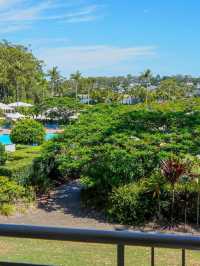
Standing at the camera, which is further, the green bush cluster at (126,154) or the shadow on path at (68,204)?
the shadow on path at (68,204)

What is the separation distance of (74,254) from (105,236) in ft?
0.89

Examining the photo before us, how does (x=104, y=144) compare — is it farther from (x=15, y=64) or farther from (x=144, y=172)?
(x=15, y=64)

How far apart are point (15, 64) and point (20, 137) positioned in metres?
21.1

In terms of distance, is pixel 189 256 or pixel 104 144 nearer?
pixel 189 256

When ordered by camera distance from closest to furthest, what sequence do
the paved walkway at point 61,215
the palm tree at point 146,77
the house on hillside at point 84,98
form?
the paved walkway at point 61,215
the house on hillside at point 84,98
the palm tree at point 146,77

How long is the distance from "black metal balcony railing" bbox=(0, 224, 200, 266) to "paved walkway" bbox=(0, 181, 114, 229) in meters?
8.95

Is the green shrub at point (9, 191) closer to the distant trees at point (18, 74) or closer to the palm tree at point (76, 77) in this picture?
the distant trees at point (18, 74)

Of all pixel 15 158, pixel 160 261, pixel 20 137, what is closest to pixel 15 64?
pixel 20 137

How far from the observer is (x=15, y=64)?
44.0 meters

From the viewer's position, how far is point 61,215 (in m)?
11.2

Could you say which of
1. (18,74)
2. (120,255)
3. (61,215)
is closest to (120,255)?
(120,255)

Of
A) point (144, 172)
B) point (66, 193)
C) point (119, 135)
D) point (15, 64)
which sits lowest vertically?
point (66, 193)

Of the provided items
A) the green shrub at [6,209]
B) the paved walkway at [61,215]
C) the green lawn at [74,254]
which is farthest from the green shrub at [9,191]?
the green lawn at [74,254]

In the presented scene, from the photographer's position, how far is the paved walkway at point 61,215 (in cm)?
1058
